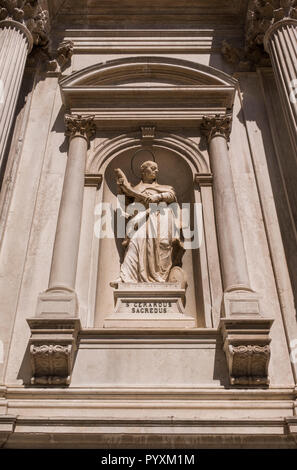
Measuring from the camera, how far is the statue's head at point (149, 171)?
10.1m

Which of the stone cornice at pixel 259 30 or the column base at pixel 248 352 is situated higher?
the stone cornice at pixel 259 30

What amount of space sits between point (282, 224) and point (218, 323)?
8.02ft

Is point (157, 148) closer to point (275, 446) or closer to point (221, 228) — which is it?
point (221, 228)

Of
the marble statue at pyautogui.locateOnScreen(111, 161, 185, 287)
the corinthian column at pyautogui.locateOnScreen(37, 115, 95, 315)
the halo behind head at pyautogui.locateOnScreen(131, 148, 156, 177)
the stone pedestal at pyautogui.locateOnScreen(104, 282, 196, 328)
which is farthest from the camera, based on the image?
the halo behind head at pyautogui.locateOnScreen(131, 148, 156, 177)

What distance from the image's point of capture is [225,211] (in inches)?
345

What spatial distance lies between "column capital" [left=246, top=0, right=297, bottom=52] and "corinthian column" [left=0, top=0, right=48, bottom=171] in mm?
4770

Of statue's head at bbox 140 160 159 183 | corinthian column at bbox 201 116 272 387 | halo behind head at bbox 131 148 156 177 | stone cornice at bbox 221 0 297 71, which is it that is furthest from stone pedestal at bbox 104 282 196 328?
stone cornice at bbox 221 0 297 71

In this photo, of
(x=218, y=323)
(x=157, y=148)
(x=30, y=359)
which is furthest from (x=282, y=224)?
(x=30, y=359)

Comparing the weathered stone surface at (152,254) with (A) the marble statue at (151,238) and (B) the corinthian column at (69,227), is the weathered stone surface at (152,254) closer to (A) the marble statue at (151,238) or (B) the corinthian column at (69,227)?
(B) the corinthian column at (69,227)

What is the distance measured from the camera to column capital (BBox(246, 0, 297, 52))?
34.1 feet

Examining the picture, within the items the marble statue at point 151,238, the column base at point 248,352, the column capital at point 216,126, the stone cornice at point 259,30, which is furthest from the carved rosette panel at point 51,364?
the stone cornice at point 259,30

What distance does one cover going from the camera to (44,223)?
9023mm

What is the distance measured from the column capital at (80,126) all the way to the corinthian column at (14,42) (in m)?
1.23

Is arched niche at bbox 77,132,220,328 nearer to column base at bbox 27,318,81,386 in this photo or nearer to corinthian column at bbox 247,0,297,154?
column base at bbox 27,318,81,386
